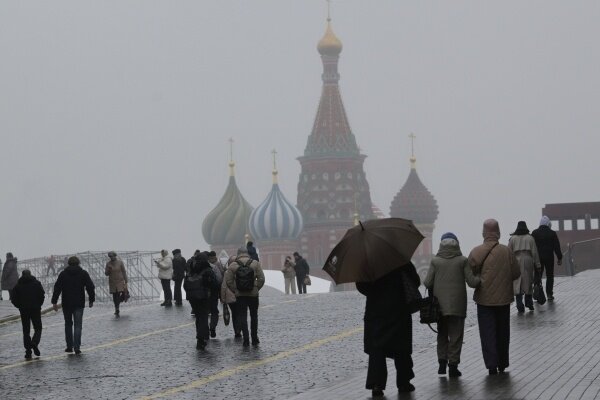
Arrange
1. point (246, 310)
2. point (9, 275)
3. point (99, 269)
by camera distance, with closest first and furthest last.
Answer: point (246, 310), point (9, 275), point (99, 269)

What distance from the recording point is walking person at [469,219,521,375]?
592 inches

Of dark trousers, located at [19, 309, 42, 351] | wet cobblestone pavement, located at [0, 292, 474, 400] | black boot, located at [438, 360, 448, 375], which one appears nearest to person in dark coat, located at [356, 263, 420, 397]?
black boot, located at [438, 360, 448, 375]

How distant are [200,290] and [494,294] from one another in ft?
22.4

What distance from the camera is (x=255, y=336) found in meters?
21.1

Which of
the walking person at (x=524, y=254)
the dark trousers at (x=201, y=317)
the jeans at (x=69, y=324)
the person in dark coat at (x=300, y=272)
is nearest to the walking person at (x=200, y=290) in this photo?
the dark trousers at (x=201, y=317)

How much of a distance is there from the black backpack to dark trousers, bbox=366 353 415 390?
636cm

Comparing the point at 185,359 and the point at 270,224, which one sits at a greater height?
the point at 270,224

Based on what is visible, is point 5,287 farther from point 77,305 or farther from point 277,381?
point 277,381

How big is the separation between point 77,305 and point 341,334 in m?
3.79

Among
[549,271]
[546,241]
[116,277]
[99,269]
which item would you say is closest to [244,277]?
[546,241]

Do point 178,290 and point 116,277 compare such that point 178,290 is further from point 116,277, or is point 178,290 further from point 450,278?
point 450,278

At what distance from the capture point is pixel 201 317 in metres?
21.2

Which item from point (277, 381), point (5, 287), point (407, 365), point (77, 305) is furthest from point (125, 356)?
point (5, 287)

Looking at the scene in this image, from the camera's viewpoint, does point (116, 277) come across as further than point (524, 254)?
Yes
